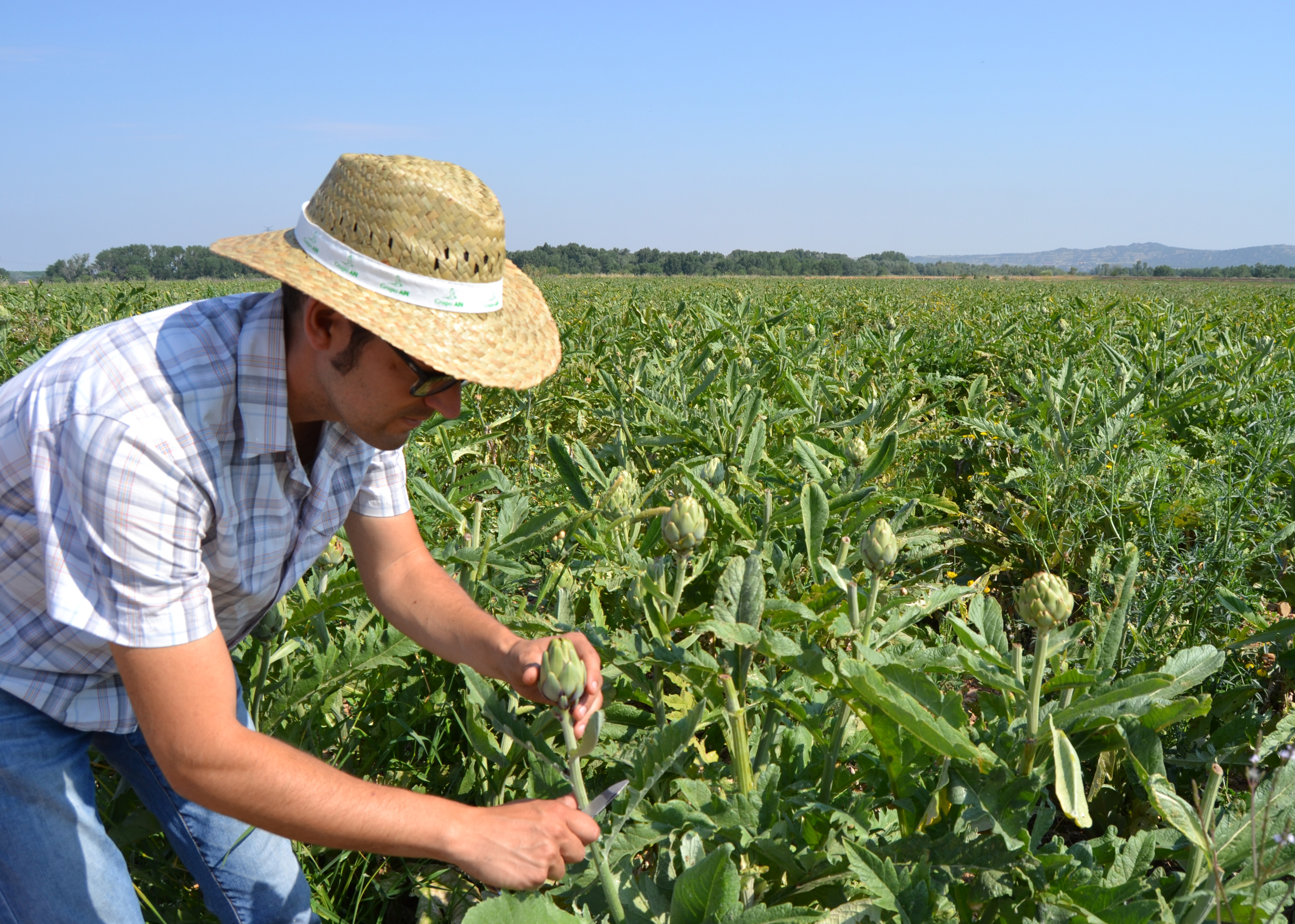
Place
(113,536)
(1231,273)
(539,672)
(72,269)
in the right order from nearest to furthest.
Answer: (113,536) → (539,672) → (72,269) → (1231,273)

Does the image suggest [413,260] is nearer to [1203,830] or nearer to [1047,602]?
[1047,602]

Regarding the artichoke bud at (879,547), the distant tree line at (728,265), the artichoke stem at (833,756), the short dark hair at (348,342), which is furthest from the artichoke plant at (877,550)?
the distant tree line at (728,265)

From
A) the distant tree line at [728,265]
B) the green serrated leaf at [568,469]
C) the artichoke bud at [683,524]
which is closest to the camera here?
the artichoke bud at [683,524]

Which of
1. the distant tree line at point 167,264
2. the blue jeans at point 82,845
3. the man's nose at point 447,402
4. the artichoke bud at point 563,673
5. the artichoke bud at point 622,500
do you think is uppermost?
the distant tree line at point 167,264

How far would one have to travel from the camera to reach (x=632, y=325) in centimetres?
640

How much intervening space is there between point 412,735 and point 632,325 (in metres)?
4.96

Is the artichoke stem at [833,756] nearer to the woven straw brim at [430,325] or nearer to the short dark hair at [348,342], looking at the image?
the woven straw brim at [430,325]

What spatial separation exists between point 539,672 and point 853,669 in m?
0.48

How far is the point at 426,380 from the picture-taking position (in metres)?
1.21

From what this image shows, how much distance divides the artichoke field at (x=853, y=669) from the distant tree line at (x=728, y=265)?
4069 cm

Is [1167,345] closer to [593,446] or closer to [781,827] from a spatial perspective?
[593,446]

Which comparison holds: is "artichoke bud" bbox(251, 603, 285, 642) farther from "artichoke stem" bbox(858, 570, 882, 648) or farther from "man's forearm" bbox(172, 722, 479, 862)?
"artichoke stem" bbox(858, 570, 882, 648)

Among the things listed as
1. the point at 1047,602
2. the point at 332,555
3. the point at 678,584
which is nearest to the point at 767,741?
the point at 678,584

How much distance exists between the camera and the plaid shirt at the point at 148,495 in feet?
3.64
